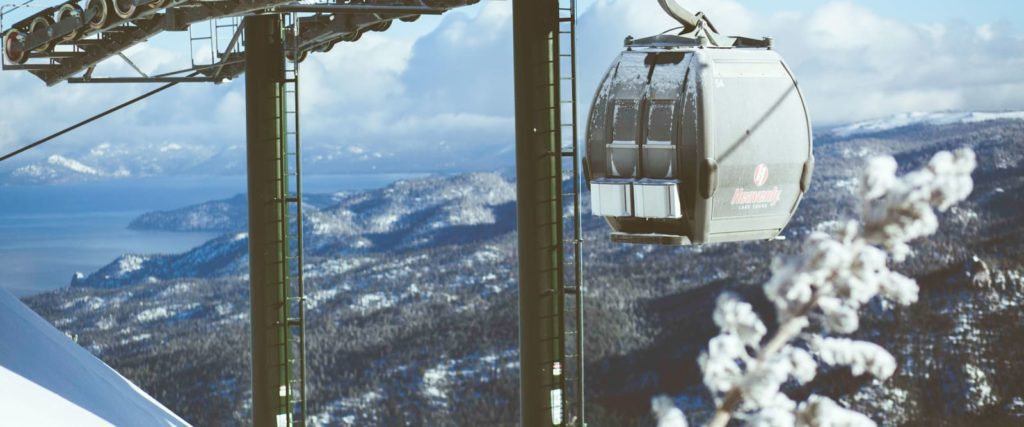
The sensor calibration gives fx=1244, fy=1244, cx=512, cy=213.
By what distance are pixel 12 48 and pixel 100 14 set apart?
3.55m

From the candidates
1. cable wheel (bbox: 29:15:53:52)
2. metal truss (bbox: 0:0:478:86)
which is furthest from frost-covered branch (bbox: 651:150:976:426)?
cable wheel (bbox: 29:15:53:52)

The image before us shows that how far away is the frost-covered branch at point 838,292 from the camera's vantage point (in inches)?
96.6

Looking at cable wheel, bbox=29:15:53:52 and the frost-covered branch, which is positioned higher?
cable wheel, bbox=29:15:53:52

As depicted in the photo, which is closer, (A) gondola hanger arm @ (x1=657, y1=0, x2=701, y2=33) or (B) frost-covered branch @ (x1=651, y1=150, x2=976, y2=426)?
(B) frost-covered branch @ (x1=651, y1=150, x2=976, y2=426)

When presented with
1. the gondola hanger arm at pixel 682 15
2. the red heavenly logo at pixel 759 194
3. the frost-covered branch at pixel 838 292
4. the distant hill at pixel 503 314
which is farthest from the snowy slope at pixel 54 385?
the distant hill at pixel 503 314

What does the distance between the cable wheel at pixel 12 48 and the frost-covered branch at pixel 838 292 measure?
55.0 ft

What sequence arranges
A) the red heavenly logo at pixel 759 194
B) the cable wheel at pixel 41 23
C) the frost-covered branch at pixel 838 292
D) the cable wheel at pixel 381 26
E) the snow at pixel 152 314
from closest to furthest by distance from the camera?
1. the frost-covered branch at pixel 838 292
2. the red heavenly logo at pixel 759 194
3. the cable wheel at pixel 381 26
4. the cable wheel at pixel 41 23
5. the snow at pixel 152 314

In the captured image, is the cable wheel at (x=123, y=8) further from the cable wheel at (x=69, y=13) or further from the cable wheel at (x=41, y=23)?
the cable wheel at (x=41, y=23)

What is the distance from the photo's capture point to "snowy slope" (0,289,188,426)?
1650 cm

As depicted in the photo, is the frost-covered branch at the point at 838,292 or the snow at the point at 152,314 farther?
the snow at the point at 152,314

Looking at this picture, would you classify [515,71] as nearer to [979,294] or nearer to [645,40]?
[645,40]

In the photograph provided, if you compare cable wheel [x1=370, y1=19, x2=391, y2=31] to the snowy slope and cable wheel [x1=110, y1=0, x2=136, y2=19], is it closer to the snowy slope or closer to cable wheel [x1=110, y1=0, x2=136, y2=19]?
cable wheel [x1=110, y1=0, x2=136, y2=19]

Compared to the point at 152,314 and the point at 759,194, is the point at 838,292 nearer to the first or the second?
the point at 759,194

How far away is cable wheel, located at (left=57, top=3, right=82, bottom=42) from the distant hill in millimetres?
60576
